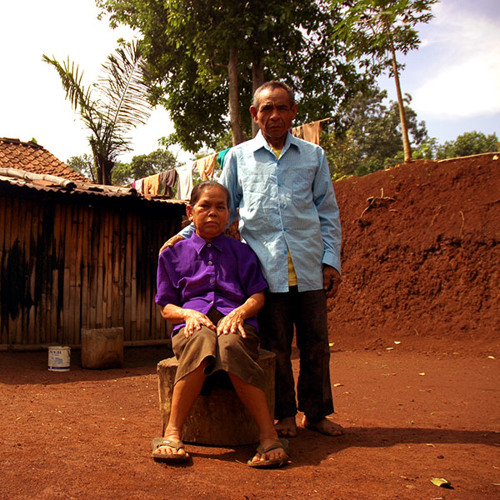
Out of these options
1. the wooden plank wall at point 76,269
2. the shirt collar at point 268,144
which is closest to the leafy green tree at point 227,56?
the wooden plank wall at point 76,269

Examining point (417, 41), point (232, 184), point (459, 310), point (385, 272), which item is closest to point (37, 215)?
point (232, 184)

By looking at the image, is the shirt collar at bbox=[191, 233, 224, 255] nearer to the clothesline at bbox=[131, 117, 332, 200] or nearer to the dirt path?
the dirt path

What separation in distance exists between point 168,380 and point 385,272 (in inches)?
272

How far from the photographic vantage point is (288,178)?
2.86 meters

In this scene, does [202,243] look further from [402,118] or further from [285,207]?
[402,118]

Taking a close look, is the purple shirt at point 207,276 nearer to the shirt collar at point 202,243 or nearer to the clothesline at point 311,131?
the shirt collar at point 202,243

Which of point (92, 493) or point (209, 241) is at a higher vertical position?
point (209, 241)

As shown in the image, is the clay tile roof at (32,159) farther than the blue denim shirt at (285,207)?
Yes

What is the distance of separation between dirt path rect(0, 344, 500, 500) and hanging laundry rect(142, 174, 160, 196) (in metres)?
7.46

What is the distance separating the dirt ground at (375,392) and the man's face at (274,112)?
5.52 feet

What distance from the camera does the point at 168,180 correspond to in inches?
454

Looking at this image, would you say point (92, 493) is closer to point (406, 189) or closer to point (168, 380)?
point (168, 380)

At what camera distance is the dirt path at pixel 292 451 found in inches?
74.4

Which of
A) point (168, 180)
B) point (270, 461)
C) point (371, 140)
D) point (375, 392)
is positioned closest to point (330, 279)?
point (270, 461)
